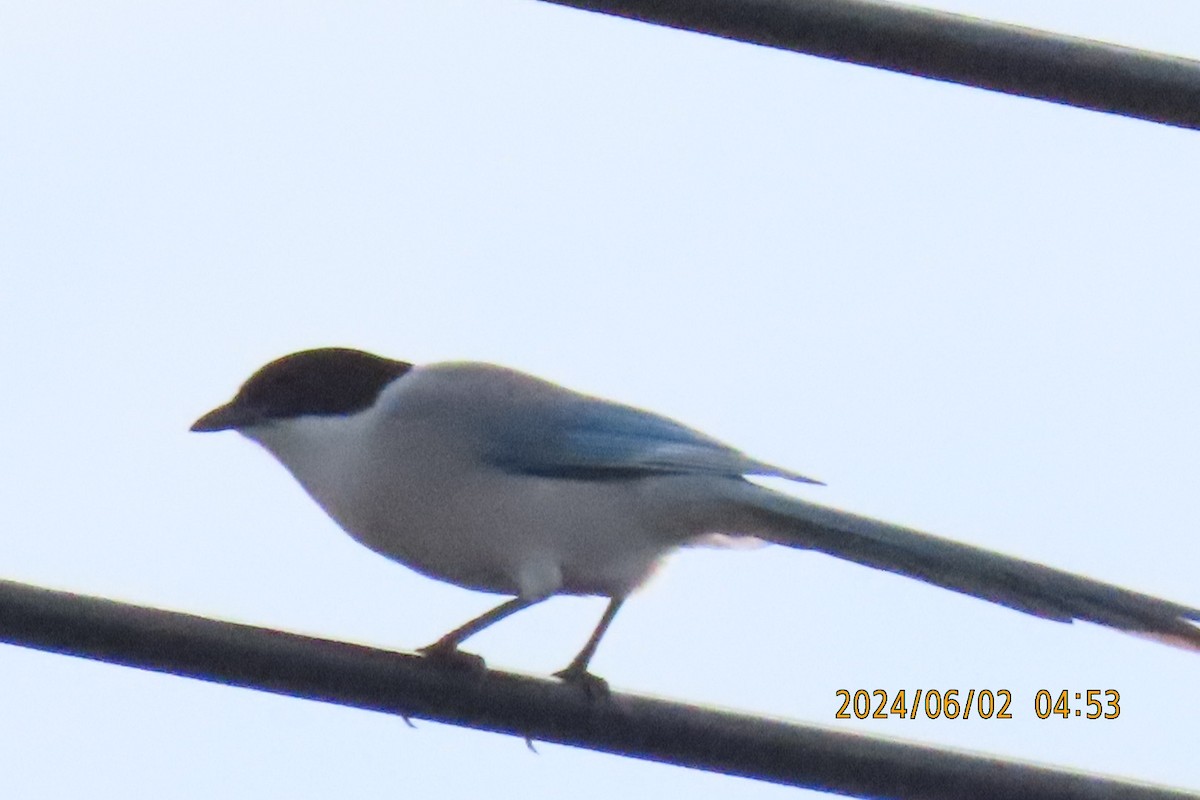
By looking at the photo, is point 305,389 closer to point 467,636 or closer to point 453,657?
point 467,636

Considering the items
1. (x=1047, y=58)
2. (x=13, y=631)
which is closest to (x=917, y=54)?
(x=1047, y=58)

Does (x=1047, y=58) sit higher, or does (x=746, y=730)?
(x=1047, y=58)

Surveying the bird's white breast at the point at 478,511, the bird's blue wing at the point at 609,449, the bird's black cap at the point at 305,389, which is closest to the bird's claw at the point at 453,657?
the bird's white breast at the point at 478,511

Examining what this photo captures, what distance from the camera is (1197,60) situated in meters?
2.80

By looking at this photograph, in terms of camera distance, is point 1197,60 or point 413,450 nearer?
point 1197,60

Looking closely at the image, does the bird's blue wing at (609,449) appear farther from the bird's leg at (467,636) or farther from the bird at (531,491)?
the bird's leg at (467,636)

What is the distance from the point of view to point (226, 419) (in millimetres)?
4340

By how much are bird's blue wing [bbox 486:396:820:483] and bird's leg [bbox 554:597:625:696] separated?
32cm

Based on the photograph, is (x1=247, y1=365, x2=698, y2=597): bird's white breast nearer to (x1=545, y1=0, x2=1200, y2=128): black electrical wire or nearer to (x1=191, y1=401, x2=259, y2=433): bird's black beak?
(x1=191, y1=401, x2=259, y2=433): bird's black beak

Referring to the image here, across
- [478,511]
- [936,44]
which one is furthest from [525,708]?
[936,44]

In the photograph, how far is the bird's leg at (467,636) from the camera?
3.09 meters

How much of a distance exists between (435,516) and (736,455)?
642 mm

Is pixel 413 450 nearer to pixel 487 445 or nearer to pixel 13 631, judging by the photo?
pixel 487 445

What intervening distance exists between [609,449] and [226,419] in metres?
0.96
